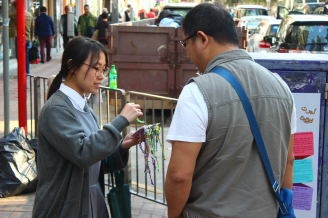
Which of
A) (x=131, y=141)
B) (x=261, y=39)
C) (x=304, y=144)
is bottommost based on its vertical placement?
(x=304, y=144)

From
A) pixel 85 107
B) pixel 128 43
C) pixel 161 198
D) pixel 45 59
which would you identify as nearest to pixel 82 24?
pixel 45 59

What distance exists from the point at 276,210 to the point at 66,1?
22.1m

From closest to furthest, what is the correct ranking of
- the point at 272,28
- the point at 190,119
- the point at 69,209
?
the point at 190,119, the point at 69,209, the point at 272,28

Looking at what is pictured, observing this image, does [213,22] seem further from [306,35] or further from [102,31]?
[102,31]

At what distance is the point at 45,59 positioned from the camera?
16.0m

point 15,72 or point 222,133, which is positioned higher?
Answer: point 222,133

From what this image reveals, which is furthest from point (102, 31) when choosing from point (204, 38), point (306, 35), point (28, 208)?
point (204, 38)

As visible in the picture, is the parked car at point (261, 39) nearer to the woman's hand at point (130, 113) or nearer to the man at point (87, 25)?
the man at point (87, 25)

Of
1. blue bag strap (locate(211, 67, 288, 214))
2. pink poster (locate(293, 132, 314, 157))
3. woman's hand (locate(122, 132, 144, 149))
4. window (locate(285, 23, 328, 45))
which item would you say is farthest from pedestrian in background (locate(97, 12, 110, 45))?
blue bag strap (locate(211, 67, 288, 214))

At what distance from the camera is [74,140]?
1.93 meters

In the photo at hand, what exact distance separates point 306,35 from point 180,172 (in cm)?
870

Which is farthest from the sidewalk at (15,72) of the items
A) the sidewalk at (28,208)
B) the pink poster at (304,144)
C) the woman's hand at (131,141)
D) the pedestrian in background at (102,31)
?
the pink poster at (304,144)

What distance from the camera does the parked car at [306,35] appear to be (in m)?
9.16

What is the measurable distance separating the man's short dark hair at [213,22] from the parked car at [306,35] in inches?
309
